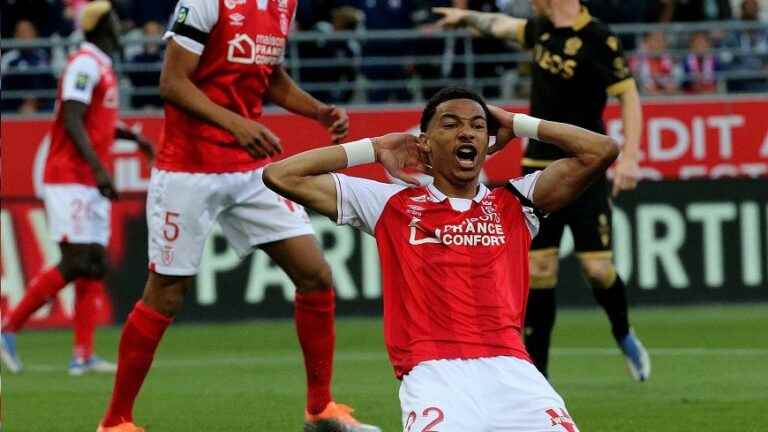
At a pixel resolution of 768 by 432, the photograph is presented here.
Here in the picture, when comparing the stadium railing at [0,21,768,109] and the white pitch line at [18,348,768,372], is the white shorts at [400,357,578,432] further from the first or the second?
the stadium railing at [0,21,768,109]

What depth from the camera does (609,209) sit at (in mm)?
10320

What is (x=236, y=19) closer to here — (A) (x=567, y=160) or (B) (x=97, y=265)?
(A) (x=567, y=160)

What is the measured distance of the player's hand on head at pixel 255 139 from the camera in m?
7.89

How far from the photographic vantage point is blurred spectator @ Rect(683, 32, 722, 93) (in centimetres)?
1934

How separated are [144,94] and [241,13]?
10490 millimetres

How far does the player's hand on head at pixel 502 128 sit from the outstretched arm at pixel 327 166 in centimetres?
33

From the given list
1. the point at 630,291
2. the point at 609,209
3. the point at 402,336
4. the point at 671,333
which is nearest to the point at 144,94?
the point at 630,291

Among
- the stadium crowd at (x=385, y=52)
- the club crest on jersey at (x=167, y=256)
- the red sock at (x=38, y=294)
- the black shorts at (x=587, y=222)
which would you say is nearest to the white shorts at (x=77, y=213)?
the red sock at (x=38, y=294)

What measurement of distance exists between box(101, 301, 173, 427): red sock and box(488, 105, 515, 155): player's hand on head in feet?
7.79

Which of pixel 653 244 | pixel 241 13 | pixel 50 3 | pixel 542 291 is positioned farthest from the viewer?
pixel 50 3

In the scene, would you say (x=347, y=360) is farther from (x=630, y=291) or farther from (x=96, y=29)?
(x=630, y=291)

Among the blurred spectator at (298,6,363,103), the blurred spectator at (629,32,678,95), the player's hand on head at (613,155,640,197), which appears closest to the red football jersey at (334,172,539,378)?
the player's hand on head at (613,155,640,197)

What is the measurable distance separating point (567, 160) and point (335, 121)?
214 cm

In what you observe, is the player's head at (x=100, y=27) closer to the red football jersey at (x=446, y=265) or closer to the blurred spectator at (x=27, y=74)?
the red football jersey at (x=446, y=265)
